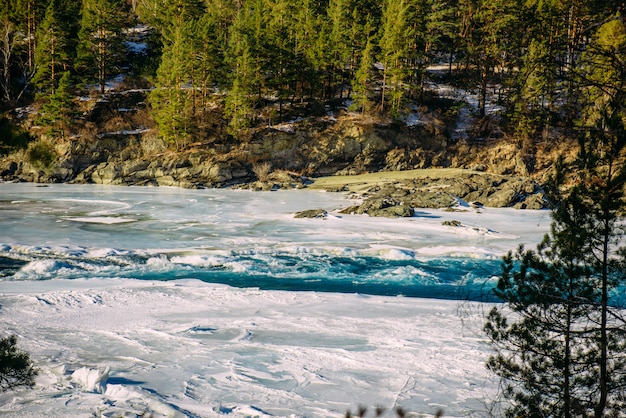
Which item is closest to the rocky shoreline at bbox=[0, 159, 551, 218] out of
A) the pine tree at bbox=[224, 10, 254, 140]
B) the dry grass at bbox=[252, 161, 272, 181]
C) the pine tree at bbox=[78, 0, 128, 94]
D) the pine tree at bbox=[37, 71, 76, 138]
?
the dry grass at bbox=[252, 161, 272, 181]

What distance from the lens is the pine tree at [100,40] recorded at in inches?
1793

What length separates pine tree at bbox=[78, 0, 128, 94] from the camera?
45531 mm

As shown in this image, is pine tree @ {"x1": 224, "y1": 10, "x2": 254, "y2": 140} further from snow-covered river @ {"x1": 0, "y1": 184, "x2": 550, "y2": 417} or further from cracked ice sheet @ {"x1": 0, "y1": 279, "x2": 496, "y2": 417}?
cracked ice sheet @ {"x1": 0, "y1": 279, "x2": 496, "y2": 417}

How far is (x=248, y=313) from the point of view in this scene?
10.1 meters

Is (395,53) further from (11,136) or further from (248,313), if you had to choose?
(11,136)

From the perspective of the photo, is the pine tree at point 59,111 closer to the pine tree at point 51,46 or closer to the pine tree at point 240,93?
the pine tree at point 51,46

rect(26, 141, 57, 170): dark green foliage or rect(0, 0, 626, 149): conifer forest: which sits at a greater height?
rect(0, 0, 626, 149): conifer forest

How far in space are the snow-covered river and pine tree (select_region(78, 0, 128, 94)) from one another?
29.2 m

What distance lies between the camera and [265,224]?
21.0 meters

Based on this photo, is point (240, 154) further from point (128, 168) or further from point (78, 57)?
point (78, 57)

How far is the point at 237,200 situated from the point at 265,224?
867 centimetres

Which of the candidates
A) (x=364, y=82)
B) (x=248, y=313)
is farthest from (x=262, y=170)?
(x=248, y=313)

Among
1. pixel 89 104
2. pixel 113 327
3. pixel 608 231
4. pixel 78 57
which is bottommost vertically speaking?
pixel 113 327

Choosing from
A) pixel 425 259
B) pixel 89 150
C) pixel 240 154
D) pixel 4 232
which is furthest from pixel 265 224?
pixel 89 150
